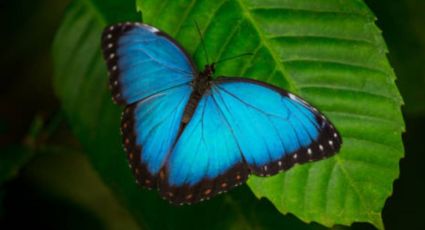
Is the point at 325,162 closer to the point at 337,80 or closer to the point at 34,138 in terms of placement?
the point at 337,80

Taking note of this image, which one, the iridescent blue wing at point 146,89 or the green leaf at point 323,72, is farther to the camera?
the iridescent blue wing at point 146,89

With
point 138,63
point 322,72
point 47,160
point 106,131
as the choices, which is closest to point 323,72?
point 322,72

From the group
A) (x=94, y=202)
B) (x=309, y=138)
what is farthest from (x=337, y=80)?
(x=94, y=202)

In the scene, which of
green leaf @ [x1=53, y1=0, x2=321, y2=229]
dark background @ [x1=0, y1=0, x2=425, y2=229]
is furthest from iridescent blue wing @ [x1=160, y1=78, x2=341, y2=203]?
dark background @ [x1=0, y1=0, x2=425, y2=229]

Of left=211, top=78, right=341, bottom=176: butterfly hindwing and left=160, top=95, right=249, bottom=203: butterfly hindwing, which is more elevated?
left=211, top=78, right=341, bottom=176: butterfly hindwing

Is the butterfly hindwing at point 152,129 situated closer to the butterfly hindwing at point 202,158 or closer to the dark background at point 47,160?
the butterfly hindwing at point 202,158

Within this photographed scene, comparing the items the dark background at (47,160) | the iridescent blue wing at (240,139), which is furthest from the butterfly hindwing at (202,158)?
the dark background at (47,160)

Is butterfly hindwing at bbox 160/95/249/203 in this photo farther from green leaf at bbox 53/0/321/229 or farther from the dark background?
the dark background
